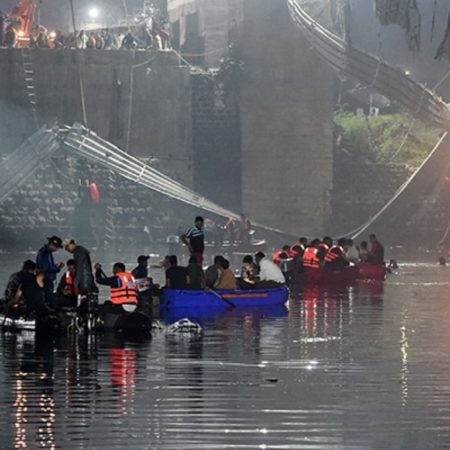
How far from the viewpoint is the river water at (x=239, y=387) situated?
19328mm

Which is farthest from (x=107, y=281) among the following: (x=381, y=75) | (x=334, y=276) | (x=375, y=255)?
(x=381, y=75)

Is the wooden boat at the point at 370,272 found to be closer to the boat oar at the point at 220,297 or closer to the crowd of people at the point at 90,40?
the boat oar at the point at 220,297

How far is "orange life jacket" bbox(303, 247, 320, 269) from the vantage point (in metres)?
40.7

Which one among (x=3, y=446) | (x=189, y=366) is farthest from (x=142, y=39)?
(x=3, y=446)

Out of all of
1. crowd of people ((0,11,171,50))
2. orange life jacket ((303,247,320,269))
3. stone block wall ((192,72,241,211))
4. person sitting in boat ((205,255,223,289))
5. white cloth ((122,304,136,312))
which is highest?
crowd of people ((0,11,171,50))

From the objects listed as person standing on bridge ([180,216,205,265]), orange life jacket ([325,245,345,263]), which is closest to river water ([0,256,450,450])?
person standing on bridge ([180,216,205,265])

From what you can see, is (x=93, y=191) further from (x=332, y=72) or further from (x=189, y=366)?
(x=189, y=366)

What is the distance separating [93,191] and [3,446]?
136 ft

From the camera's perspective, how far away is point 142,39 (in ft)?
212

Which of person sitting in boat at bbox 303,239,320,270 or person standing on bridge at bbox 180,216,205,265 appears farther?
person sitting in boat at bbox 303,239,320,270

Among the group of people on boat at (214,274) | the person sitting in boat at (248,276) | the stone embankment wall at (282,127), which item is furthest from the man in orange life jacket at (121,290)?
the stone embankment wall at (282,127)

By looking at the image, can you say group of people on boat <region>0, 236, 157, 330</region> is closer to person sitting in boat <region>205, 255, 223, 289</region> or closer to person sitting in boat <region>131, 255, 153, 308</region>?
person sitting in boat <region>131, 255, 153, 308</region>

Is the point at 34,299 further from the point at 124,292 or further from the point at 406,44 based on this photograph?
the point at 406,44

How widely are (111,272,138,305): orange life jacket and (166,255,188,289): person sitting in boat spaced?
13.0 feet
